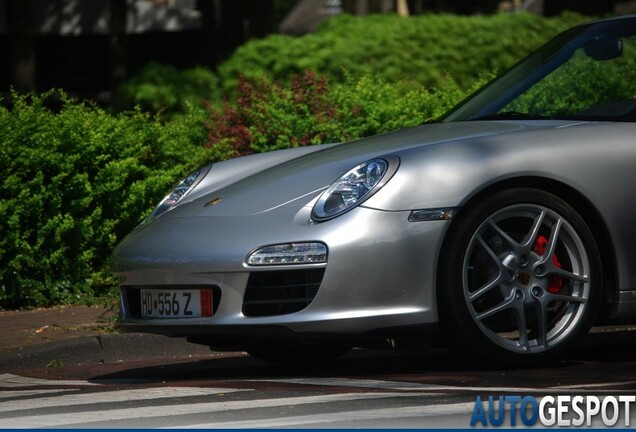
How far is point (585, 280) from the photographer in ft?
21.3

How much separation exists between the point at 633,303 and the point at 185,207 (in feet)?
7.01

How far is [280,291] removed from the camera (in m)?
6.30

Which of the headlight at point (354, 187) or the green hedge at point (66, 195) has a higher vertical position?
the headlight at point (354, 187)

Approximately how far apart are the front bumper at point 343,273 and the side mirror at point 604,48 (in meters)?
1.80

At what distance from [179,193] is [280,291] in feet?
4.85

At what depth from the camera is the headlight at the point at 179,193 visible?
7473mm

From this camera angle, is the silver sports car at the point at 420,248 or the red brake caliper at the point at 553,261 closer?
the silver sports car at the point at 420,248

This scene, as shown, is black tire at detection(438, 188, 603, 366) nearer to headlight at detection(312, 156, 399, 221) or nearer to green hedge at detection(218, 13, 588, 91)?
headlight at detection(312, 156, 399, 221)

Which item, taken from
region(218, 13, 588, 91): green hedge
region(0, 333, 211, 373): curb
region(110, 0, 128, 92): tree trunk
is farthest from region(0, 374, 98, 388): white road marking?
region(110, 0, 128, 92): tree trunk

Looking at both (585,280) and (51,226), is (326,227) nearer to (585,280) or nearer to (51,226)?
(585,280)

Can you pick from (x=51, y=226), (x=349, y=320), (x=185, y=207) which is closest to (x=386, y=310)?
(x=349, y=320)

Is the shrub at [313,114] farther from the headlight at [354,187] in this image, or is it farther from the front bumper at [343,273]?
the front bumper at [343,273]

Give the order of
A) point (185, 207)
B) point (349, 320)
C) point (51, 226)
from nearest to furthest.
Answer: point (349, 320) < point (185, 207) < point (51, 226)

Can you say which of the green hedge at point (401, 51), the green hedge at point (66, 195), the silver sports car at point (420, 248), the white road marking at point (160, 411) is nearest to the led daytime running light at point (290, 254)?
the silver sports car at point (420, 248)
